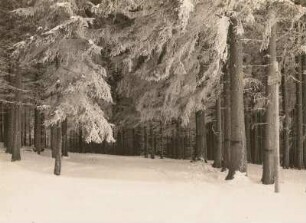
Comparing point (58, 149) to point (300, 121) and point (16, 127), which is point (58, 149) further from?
point (300, 121)

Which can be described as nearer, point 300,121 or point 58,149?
point 58,149

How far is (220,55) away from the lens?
16547mm

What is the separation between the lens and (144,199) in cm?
1399

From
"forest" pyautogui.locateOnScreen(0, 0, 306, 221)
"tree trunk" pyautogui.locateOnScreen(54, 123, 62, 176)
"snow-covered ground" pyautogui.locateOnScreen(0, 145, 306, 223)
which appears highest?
"forest" pyautogui.locateOnScreen(0, 0, 306, 221)

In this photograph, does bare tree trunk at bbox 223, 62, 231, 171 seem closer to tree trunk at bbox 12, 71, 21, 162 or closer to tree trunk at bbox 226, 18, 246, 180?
tree trunk at bbox 226, 18, 246, 180

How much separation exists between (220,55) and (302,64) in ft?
36.4

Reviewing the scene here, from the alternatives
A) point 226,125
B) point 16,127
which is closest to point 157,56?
point 226,125

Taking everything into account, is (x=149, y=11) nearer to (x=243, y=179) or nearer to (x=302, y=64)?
(x=243, y=179)

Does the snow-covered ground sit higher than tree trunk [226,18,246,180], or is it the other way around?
tree trunk [226,18,246,180]

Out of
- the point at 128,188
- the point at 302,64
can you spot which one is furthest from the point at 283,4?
the point at 302,64

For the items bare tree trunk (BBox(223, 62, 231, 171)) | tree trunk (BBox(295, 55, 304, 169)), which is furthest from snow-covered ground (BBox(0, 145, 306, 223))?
tree trunk (BBox(295, 55, 304, 169))

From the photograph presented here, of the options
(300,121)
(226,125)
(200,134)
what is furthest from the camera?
(300,121)

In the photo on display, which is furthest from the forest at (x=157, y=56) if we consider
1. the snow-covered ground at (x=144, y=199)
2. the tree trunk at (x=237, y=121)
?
the snow-covered ground at (x=144, y=199)

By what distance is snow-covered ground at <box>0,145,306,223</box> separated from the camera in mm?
12211
